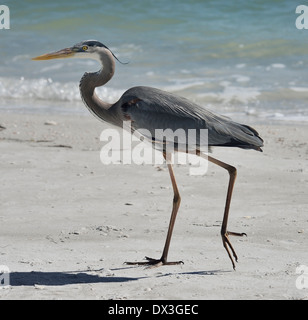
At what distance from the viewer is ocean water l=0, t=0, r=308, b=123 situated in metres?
12.9

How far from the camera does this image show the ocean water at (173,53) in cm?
1291

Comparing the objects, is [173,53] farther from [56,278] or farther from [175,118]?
[56,278]

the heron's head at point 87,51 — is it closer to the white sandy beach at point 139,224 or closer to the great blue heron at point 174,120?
the great blue heron at point 174,120

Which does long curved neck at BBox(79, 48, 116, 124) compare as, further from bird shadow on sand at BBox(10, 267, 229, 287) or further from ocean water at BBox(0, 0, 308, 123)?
ocean water at BBox(0, 0, 308, 123)

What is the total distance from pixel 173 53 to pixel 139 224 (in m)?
11.6

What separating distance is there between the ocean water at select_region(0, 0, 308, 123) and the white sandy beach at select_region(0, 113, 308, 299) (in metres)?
3.88

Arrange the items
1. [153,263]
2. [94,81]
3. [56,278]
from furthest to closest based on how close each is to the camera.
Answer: [94,81]
[153,263]
[56,278]

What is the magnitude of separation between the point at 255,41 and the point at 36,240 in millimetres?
13354

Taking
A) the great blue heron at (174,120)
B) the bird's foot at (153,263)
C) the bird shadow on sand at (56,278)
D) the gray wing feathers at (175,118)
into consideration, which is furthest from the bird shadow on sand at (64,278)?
the gray wing feathers at (175,118)

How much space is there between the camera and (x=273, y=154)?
28.0 ft

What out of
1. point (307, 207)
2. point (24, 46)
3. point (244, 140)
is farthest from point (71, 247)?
point (24, 46)

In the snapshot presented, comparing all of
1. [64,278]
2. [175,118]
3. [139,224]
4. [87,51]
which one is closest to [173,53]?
[87,51]

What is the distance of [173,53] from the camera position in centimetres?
1697

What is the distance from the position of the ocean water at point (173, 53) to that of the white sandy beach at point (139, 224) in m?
3.88
